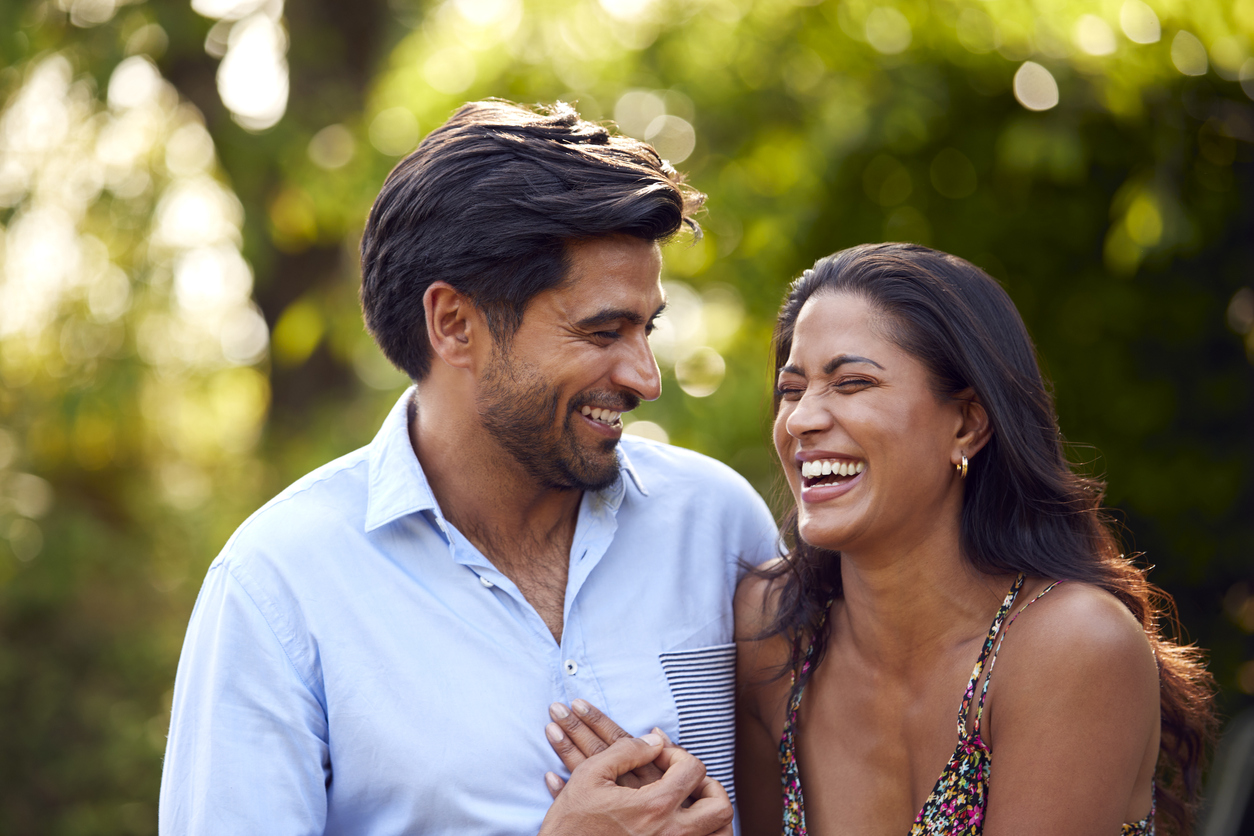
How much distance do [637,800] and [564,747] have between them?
17 cm

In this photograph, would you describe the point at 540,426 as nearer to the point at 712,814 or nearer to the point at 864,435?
the point at 864,435

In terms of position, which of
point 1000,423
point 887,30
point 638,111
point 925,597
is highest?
point 887,30

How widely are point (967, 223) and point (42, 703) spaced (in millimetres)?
6186

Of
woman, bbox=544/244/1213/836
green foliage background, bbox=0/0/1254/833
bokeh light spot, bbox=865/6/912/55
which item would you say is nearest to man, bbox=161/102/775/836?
woman, bbox=544/244/1213/836

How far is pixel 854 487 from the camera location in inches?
83.7

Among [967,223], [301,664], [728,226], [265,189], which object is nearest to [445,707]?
[301,664]

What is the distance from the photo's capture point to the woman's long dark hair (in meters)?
2.13

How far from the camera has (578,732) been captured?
2.09 metres

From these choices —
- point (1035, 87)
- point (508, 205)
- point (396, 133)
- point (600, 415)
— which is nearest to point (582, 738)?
point (600, 415)

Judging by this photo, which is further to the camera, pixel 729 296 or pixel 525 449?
pixel 729 296

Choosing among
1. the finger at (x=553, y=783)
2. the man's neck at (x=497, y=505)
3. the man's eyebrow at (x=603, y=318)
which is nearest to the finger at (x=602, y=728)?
the finger at (x=553, y=783)

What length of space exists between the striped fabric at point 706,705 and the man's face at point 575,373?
0.41 meters

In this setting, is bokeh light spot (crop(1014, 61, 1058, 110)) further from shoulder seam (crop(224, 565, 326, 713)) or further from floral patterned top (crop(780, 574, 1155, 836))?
shoulder seam (crop(224, 565, 326, 713))

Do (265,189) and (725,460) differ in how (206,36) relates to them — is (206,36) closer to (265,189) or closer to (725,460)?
(265,189)
